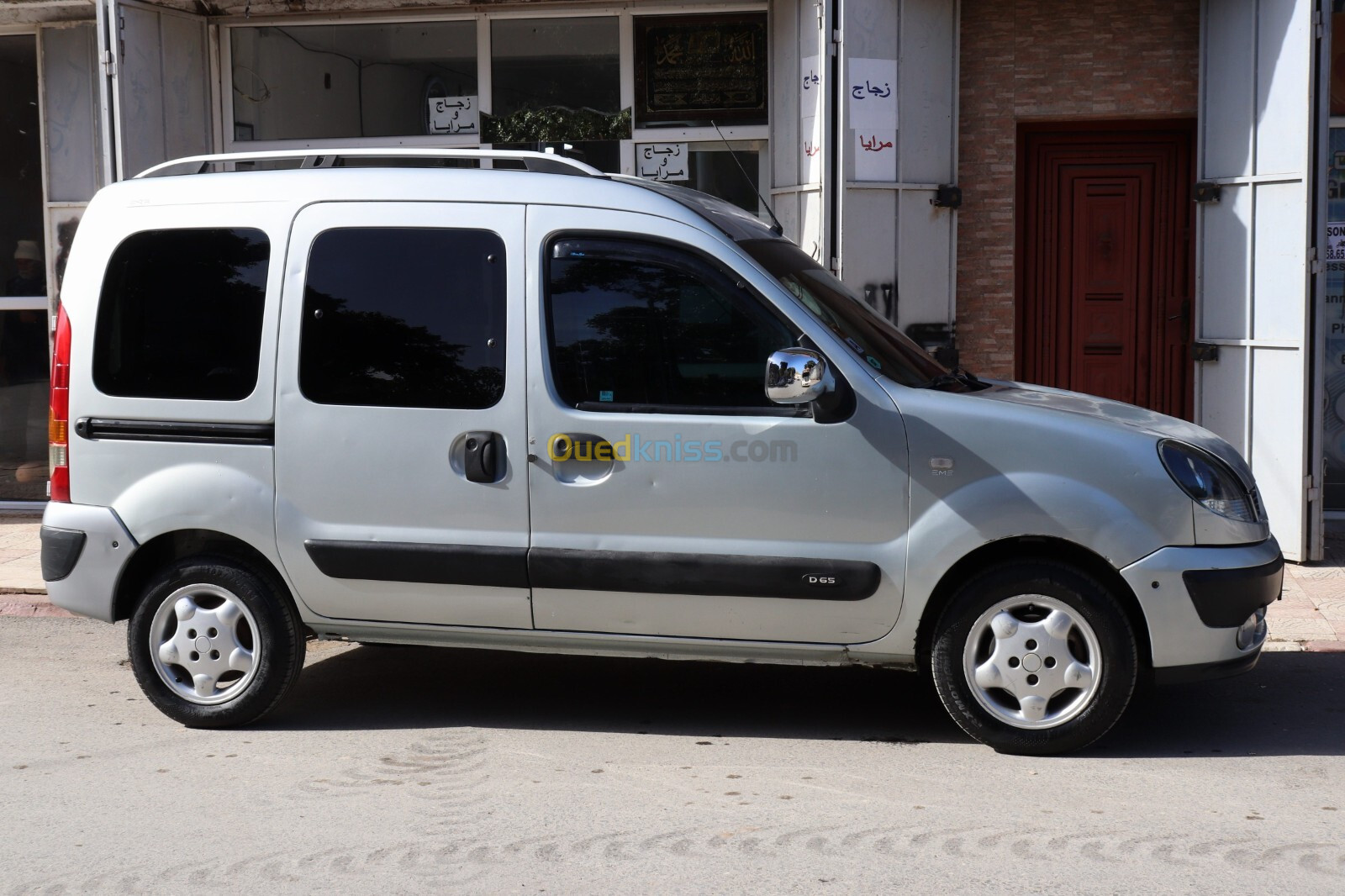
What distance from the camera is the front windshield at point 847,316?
17.3 ft

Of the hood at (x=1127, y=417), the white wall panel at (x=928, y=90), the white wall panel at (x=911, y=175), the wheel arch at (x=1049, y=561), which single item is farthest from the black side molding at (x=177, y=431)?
the white wall panel at (x=928, y=90)

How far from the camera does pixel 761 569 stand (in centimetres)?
512

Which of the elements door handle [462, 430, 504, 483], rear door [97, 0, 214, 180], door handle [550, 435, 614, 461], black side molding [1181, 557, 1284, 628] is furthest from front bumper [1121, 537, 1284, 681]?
rear door [97, 0, 214, 180]

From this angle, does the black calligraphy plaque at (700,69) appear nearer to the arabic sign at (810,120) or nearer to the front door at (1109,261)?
the arabic sign at (810,120)

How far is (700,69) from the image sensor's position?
33.8 ft

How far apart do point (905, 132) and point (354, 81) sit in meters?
4.25

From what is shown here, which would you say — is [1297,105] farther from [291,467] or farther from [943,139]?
[291,467]

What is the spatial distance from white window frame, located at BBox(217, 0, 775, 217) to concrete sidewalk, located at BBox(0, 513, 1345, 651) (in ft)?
11.3

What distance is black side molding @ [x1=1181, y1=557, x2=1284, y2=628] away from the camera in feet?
16.2

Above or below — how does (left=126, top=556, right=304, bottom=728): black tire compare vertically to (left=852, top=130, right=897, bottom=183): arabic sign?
below

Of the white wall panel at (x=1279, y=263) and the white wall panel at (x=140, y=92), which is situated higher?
the white wall panel at (x=140, y=92)

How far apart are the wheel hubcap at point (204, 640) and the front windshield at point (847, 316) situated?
2483mm

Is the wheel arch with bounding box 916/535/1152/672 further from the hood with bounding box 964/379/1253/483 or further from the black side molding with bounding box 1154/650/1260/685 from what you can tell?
the hood with bounding box 964/379/1253/483

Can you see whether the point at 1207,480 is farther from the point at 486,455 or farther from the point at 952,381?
the point at 486,455
